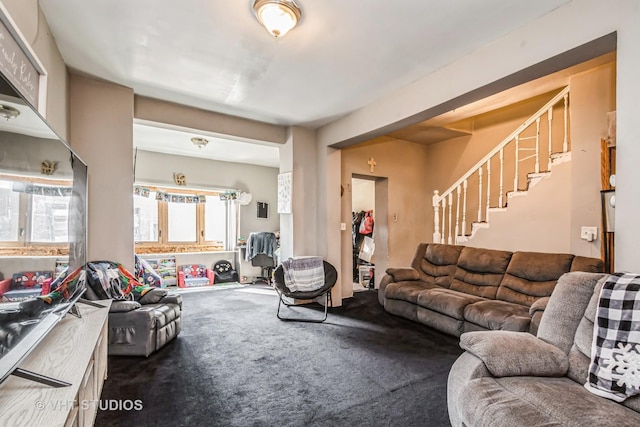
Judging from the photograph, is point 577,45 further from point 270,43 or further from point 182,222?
point 182,222

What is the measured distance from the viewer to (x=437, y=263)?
4.17 m

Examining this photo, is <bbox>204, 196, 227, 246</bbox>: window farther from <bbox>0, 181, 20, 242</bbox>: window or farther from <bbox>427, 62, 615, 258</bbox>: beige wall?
<bbox>0, 181, 20, 242</bbox>: window

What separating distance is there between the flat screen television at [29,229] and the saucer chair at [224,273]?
16.0 feet

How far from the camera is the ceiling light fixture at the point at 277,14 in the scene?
6.50 ft

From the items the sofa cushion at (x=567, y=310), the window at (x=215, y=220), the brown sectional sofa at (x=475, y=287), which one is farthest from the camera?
the window at (x=215, y=220)

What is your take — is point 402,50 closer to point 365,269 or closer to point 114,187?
point 114,187

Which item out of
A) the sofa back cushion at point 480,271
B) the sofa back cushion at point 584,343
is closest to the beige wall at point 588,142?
the sofa back cushion at point 480,271

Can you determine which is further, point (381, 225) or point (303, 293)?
point (381, 225)

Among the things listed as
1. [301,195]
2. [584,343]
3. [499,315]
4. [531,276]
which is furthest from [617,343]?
[301,195]

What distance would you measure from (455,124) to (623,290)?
4065 millimetres

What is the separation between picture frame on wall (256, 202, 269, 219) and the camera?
717 cm

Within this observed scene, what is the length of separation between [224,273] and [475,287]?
4.89 metres

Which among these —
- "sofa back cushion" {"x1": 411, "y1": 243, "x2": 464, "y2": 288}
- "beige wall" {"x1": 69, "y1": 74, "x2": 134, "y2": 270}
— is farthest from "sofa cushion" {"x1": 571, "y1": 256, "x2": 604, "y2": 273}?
"beige wall" {"x1": 69, "y1": 74, "x2": 134, "y2": 270}

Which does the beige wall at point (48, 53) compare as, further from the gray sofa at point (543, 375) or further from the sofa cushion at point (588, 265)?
the sofa cushion at point (588, 265)
